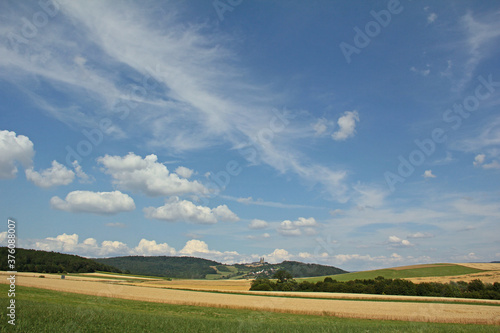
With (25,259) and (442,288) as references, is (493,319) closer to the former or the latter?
(442,288)

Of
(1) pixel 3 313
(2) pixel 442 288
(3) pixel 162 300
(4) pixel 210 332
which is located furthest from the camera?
(2) pixel 442 288

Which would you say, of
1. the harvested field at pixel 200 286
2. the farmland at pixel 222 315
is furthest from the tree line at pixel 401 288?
the farmland at pixel 222 315

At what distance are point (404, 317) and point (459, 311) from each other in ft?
36.9

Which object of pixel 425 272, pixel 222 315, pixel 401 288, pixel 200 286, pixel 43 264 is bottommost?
pixel 200 286

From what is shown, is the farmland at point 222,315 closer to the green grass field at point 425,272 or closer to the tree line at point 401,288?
the tree line at point 401,288

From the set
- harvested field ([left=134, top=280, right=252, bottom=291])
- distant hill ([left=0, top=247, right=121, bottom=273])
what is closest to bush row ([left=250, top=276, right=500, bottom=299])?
harvested field ([left=134, top=280, right=252, bottom=291])

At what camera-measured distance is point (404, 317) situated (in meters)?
36.5

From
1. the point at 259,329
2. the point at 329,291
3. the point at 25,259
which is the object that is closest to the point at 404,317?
the point at 259,329

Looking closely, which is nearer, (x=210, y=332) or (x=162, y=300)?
(x=210, y=332)

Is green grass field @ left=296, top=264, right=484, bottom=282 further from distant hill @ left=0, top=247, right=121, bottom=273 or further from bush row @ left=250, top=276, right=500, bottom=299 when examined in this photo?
distant hill @ left=0, top=247, right=121, bottom=273

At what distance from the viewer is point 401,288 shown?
78.7 meters

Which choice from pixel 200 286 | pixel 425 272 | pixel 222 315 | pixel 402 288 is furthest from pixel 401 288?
pixel 222 315

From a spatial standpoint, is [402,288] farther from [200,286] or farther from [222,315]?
[222,315]

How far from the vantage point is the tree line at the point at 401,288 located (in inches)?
2864
